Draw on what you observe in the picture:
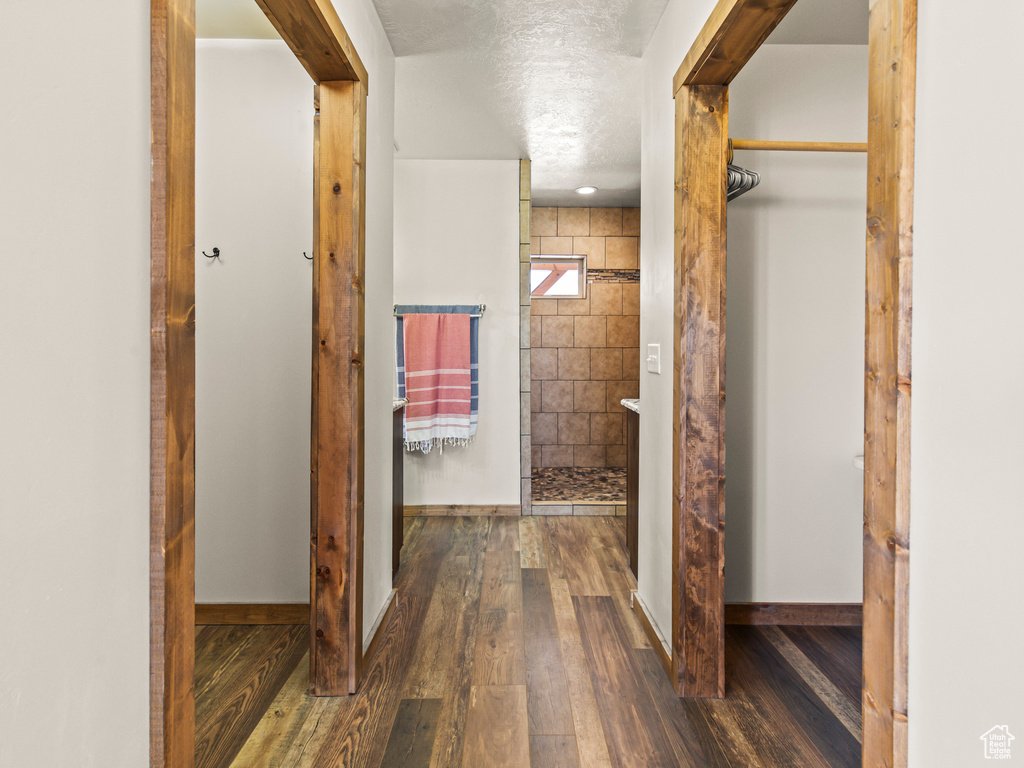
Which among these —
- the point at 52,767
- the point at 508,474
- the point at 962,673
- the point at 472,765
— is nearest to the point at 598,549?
the point at 508,474

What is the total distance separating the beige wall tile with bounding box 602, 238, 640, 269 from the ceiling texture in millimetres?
1387

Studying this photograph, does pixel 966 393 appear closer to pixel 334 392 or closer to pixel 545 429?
pixel 334 392

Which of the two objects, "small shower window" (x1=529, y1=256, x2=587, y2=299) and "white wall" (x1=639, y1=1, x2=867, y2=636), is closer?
"white wall" (x1=639, y1=1, x2=867, y2=636)

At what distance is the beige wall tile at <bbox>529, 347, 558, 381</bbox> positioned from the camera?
5457 millimetres

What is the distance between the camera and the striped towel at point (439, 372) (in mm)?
3910

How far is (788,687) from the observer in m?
1.90

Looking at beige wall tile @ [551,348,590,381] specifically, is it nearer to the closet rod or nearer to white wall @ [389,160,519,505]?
white wall @ [389,160,519,505]

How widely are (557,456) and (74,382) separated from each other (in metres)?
4.90

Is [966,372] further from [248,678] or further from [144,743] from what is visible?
[248,678]

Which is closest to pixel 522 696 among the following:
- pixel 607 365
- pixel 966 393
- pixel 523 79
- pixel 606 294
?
pixel 966 393

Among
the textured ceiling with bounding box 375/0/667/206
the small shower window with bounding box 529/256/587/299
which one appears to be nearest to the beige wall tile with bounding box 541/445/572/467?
the small shower window with bounding box 529/256/587/299

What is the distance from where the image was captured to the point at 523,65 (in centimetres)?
259

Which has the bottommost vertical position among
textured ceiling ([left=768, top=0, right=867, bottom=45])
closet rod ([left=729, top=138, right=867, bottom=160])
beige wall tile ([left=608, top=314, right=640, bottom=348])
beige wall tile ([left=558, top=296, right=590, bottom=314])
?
beige wall tile ([left=608, top=314, right=640, bottom=348])

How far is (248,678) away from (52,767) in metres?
1.51
